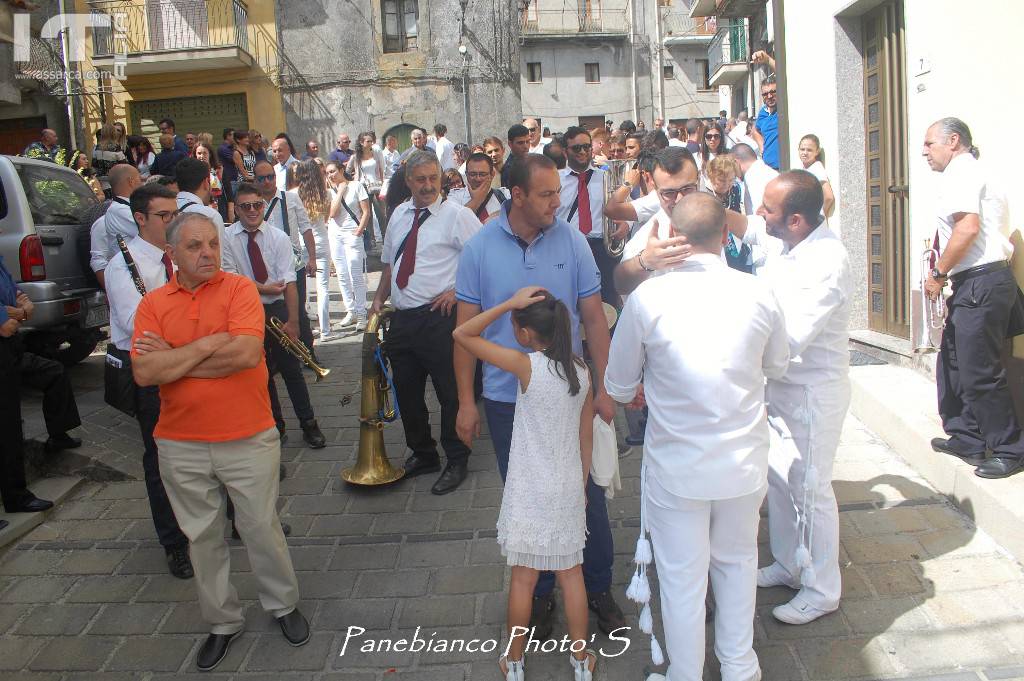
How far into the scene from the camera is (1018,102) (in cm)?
501

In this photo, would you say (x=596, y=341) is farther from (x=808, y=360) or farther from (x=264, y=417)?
(x=264, y=417)

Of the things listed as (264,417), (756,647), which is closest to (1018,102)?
(756,647)

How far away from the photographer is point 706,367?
2867 mm

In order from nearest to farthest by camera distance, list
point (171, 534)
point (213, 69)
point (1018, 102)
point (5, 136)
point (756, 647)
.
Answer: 1. point (756, 647)
2. point (171, 534)
3. point (1018, 102)
4. point (5, 136)
5. point (213, 69)

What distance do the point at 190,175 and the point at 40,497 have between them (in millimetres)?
2340

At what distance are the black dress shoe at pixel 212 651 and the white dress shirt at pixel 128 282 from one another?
1601 mm

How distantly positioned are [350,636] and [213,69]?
23.2m

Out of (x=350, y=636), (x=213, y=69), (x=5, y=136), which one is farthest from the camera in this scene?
(x=213, y=69)

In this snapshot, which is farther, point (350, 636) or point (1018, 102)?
point (1018, 102)

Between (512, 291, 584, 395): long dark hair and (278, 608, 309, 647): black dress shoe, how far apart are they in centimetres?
165

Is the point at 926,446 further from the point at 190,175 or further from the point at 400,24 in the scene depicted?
the point at 400,24

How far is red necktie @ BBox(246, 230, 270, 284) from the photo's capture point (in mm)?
5996

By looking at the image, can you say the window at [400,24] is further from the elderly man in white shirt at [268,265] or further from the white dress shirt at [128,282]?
the white dress shirt at [128,282]

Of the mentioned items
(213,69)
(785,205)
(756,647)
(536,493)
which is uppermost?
(213,69)
